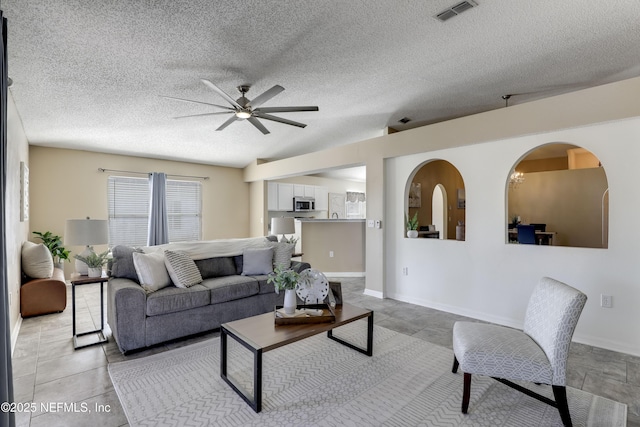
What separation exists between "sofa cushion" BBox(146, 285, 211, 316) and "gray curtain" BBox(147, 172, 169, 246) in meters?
3.63

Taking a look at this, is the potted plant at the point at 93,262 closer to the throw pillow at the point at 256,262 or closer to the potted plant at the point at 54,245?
the throw pillow at the point at 256,262

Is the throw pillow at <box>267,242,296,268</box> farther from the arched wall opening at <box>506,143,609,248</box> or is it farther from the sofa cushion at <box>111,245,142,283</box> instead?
the arched wall opening at <box>506,143,609,248</box>

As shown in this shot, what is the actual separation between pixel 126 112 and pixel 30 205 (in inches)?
104

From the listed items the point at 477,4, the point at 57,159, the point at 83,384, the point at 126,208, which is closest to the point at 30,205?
the point at 57,159

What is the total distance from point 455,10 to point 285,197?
19.5ft

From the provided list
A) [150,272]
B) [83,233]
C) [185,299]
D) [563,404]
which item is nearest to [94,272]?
[83,233]

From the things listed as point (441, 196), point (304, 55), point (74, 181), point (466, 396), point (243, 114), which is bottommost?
point (466, 396)

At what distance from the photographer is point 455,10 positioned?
2.50 meters

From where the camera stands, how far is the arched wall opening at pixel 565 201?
559 centimetres

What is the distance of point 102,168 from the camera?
5875mm

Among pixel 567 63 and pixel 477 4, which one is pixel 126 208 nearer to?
pixel 477 4

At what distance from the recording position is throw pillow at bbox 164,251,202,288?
3284mm

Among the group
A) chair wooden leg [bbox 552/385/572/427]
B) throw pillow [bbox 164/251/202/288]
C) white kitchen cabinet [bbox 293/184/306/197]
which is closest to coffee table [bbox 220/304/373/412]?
throw pillow [bbox 164/251/202/288]

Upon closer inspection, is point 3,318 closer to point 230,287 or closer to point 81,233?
point 81,233
